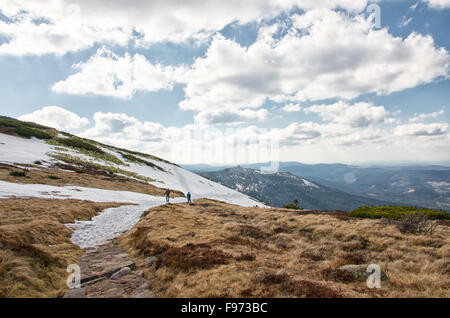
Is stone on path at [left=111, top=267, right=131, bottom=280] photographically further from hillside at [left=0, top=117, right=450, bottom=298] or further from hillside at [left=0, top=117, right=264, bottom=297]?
hillside at [left=0, top=117, right=264, bottom=297]

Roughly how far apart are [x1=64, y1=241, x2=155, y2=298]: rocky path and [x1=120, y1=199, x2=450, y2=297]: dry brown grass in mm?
596

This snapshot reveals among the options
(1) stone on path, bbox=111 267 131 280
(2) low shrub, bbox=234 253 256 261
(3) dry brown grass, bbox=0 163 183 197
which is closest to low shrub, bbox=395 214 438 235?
(2) low shrub, bbox=234 253 256 261

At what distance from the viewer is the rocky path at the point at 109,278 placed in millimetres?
8781

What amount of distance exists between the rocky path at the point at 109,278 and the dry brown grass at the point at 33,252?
77 centimetres

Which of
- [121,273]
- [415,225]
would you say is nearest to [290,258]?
[121,273]

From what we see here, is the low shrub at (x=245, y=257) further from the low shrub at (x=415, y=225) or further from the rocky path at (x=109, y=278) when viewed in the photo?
the low shrub at (x=415, y=225)

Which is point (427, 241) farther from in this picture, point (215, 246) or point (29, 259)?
point (29, 259)

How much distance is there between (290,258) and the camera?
1226 centimetres

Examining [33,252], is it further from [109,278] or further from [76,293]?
[109,278]

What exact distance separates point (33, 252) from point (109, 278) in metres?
3.76

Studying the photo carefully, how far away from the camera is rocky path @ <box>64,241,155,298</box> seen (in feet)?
28.8

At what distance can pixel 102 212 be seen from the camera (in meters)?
27.7
